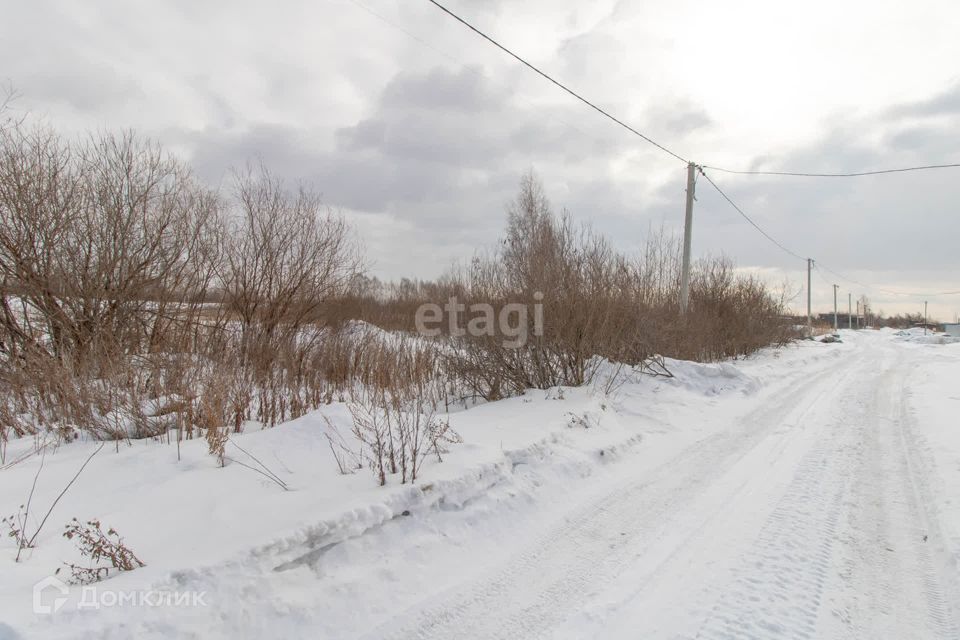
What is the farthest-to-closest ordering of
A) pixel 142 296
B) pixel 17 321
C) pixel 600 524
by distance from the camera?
pixel 142 296 → pixel 17 321 → pixel 600 524

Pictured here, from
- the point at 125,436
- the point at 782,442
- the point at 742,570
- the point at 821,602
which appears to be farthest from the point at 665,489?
the point at 125,436

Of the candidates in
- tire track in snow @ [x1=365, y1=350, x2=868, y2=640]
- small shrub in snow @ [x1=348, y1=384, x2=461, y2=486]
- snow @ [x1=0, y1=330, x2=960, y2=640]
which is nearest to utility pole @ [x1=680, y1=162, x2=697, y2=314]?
snow @ [x1=0, y1=330, x2=960, y2=640]

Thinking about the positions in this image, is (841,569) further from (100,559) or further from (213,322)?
(213,322)

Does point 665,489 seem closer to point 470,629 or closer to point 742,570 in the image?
point 742,570

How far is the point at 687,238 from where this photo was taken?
13492mm

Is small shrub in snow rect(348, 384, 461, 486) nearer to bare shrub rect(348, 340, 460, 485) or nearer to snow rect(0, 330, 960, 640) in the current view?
bare shrub rect(348, 340, 460, 485)

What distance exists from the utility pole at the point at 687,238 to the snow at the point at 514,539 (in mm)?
7898

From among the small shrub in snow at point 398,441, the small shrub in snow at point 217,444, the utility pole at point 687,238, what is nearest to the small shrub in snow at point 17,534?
the small shrub in snow at point 217,444

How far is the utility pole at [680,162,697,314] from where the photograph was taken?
13.1 metres

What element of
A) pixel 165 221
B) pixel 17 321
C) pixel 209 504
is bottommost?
pixel 209 504

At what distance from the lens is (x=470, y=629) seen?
2.47 meters

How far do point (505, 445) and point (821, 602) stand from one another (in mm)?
2766

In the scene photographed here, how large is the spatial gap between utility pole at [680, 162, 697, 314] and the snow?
7898 millimetres

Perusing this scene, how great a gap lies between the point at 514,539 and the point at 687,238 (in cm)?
1227
